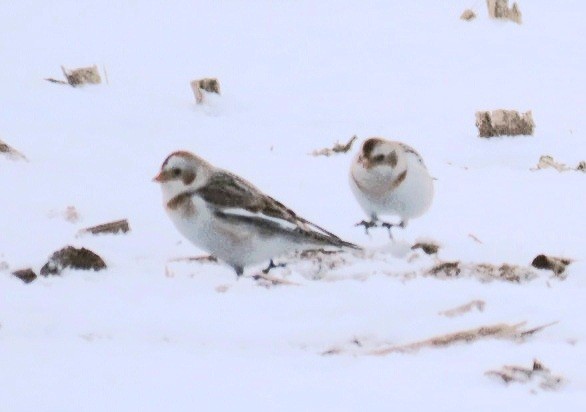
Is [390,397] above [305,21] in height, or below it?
below

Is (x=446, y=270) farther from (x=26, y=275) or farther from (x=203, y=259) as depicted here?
(x=26, y=275)

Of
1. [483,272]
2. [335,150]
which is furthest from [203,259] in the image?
[335,150]

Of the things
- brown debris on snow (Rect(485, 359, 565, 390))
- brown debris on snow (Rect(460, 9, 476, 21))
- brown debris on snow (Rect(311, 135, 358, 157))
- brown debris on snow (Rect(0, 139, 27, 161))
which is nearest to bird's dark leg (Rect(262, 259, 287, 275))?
brown debris on snow (Rect(485, 359, 565, 390))

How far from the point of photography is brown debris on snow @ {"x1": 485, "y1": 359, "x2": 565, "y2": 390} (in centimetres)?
436

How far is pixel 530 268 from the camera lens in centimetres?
600

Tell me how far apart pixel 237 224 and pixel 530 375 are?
6.30ft

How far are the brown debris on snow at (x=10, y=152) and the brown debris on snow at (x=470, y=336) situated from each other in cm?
328

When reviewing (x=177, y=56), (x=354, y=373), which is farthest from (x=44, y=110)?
(x=354, y=373)

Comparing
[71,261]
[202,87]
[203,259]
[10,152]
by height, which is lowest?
[203,259]

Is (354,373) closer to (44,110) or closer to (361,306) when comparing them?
(361,306)

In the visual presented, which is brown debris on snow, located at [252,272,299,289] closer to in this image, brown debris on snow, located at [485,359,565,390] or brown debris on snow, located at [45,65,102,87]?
brown debris on snow, located at [485,359,565,390]

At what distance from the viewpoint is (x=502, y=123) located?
865 centimetres

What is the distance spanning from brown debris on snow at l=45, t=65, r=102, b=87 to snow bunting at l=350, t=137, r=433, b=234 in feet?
9.57

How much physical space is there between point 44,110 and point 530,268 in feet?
12.3
